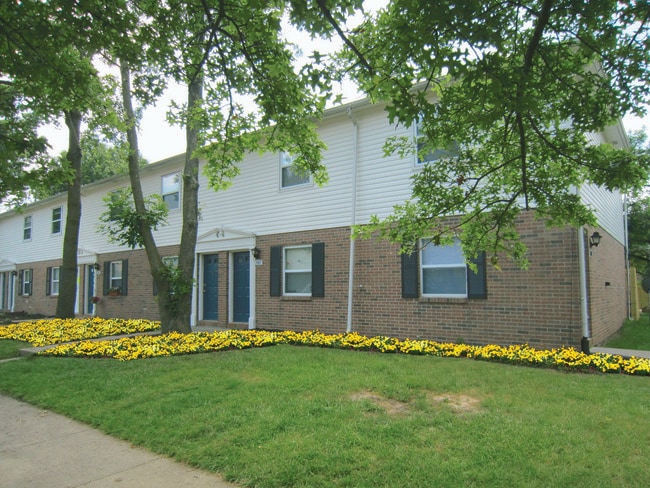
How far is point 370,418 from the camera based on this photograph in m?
4.46

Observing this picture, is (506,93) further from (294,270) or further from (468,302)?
(294,270)

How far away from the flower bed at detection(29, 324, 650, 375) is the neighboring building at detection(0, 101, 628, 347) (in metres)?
0.62

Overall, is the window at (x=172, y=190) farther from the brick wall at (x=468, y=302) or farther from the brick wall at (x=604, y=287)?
the brick wall at (x=604, y=287)

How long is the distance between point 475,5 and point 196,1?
10.2ft

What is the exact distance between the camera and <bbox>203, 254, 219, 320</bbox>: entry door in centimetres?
1361

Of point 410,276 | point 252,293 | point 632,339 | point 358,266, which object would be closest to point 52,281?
point 252,293

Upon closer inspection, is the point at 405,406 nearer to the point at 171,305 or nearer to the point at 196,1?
the point at 196,1

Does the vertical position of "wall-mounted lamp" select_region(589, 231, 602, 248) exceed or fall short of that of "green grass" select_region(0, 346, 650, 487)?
it exceeds it

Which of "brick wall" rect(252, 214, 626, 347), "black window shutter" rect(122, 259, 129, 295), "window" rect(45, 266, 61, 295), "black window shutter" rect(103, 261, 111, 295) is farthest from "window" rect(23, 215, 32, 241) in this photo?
"brick wall" rect(252, 214, 626, 347)

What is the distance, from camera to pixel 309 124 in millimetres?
5289

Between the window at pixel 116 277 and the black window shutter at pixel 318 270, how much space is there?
9087 mm

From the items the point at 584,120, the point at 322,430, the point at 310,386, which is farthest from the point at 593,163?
the point at 310,386

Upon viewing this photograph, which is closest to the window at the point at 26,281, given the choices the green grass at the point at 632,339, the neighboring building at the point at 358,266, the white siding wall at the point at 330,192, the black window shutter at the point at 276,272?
the neighboring building at the point at 358,266

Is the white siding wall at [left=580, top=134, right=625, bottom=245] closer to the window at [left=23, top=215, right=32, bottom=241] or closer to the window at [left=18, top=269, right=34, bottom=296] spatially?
the window at [left=18, top=269, right=34, bottom=296]
